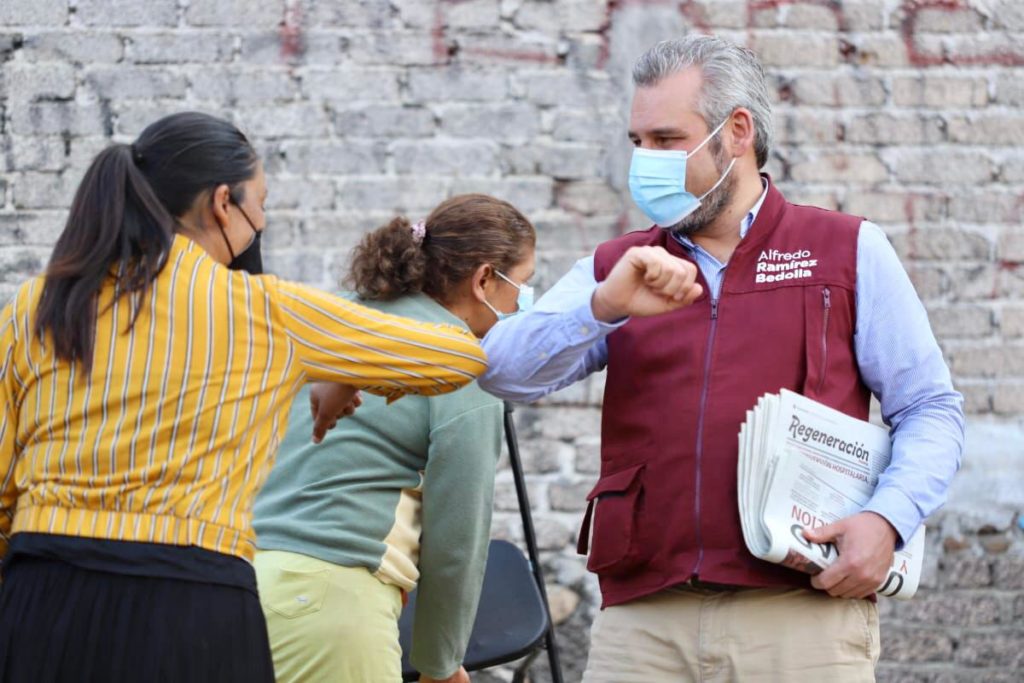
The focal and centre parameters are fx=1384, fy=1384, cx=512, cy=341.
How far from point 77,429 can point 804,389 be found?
123 cm

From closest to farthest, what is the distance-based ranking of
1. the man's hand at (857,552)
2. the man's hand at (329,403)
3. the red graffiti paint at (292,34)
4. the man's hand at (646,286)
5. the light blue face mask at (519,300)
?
the man's hand at (646,286), the man's hand at (857,552), the man's hand at (329,403), the light blue face mask at (519,300), the red graffiti paint at (292,34)

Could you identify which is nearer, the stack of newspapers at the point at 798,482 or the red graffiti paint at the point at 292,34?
the stack of newspapers at the point at 798,482

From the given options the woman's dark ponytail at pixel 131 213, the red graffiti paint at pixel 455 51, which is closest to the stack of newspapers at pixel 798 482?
the woman's dark ponytail at pixel 131 213

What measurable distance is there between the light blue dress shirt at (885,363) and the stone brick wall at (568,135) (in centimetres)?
232

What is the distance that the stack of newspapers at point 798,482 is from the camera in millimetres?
2342

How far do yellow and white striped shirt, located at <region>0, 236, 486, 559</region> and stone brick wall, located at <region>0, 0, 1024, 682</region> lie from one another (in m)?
2.65

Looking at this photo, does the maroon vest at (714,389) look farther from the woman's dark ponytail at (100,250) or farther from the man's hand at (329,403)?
the woman's dark ponytail at (100,250)

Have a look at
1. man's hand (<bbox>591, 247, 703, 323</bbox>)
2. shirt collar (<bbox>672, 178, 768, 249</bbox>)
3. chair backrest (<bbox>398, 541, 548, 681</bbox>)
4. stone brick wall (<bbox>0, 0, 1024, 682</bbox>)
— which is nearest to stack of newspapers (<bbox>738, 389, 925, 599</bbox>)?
man's hand (<bbox>591, 247, 703, 323</bbox>)

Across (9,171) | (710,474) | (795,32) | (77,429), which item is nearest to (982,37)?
(795,32)

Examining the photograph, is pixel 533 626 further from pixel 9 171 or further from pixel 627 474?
pixel 9 171

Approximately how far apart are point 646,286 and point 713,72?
Answer: 0.60 metres

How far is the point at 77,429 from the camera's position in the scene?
6.95 ft

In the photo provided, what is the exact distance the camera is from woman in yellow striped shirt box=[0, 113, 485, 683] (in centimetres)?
210

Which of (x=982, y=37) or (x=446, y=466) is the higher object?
(x=982, y=37)
